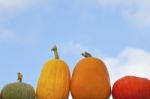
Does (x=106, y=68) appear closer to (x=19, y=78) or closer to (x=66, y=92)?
(x=66, y=92)

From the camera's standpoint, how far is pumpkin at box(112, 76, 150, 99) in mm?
4293

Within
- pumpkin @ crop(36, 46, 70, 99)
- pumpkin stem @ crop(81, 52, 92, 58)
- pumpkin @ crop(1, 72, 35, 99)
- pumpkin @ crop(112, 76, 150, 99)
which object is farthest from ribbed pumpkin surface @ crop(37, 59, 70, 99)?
pumpkin @ crop(112, 76, 150, 99)

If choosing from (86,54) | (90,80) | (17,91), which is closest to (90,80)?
(90,80)

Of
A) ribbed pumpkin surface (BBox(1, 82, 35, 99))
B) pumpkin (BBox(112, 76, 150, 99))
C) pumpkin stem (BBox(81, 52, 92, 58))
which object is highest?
pumpkin stem (BBox(81, 52, 92, 58))

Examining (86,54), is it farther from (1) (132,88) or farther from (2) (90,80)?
(1) (132,88)

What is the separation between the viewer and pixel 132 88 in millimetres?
4305

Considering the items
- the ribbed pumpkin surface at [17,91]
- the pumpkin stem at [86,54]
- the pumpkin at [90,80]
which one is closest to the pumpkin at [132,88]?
the pumpkin at [90,80]

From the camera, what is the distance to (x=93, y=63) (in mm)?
4441

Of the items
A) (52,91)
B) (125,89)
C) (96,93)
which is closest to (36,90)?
(52,91)

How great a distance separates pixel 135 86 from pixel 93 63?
0.48 metres

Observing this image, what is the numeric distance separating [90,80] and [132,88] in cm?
42

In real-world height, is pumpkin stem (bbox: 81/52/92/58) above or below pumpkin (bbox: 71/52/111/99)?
above

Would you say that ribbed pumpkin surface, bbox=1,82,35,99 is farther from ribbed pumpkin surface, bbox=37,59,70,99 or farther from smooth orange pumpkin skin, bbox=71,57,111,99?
smooth orange pumpkin skin, bbox=71,57,111,99

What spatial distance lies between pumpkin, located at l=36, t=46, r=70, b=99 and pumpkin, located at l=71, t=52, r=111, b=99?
84mm
